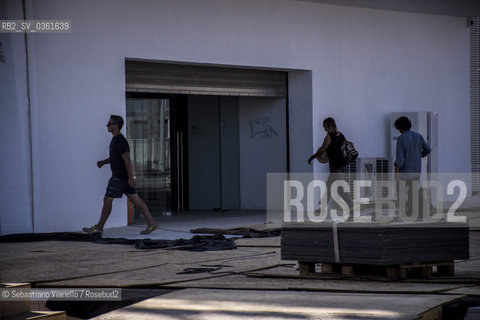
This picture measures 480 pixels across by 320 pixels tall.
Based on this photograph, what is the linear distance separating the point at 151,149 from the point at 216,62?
7.26 ft

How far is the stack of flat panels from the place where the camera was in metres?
7.00

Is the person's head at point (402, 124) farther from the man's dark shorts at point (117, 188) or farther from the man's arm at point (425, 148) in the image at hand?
the man's dark shorts at point (117, 188)

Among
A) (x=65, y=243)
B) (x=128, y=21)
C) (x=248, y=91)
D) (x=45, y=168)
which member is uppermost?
(x=128, y=21)

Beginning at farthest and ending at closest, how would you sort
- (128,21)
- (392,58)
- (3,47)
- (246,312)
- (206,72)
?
(392,58)
(206,72)
(128,21)
(3,47)
(246,312)

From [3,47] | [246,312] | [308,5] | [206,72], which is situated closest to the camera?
[246,312]

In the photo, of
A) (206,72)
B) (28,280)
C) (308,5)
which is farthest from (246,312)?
(308,5)

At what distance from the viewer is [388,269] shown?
279 inches

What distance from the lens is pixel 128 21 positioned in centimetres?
1343

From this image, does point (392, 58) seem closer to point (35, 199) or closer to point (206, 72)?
point (206, 72)

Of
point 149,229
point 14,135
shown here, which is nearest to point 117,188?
point 149,229

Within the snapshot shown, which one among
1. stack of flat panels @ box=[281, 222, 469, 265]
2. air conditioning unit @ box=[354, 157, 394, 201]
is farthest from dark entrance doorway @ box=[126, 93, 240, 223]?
stack of flat panels @ box=[281, 222, 469, 265]

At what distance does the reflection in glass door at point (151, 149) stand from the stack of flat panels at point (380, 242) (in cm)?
778

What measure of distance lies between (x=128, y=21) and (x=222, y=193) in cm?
525

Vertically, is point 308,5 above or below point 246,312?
above
